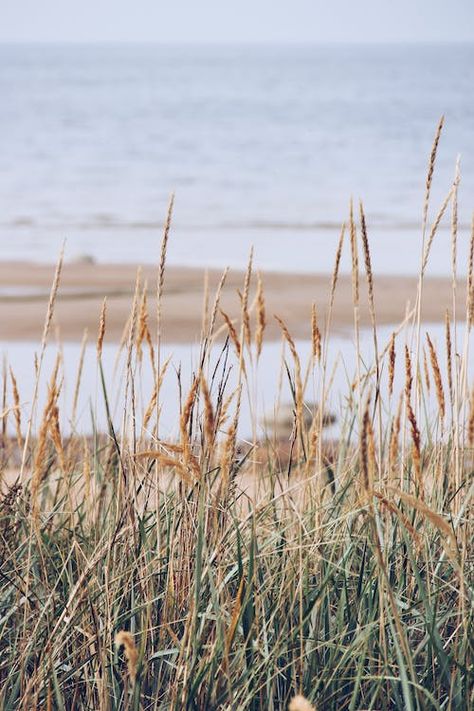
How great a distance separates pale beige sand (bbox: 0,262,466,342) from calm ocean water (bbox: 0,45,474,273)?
2.61ft

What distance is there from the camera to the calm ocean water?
1302 cm

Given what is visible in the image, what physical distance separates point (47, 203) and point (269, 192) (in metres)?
3.47

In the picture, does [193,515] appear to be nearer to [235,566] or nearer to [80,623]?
[235,566]

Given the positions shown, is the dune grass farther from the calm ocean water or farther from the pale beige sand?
the pale beige sand

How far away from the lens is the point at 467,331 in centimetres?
205

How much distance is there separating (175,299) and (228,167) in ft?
39.6

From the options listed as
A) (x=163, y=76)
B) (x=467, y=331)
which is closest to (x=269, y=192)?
(x=467, y=331)

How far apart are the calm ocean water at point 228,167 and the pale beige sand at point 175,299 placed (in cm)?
79

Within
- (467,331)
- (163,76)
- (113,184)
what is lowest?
(467,331)

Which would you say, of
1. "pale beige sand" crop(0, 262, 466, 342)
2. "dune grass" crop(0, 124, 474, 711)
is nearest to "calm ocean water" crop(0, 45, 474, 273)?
"pale beige sand" crop(0, 262, 466, 342)

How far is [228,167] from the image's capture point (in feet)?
67.8

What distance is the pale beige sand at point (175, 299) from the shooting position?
7846 millimetres

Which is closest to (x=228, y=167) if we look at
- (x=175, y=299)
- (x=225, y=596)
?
(x=175, y=299)

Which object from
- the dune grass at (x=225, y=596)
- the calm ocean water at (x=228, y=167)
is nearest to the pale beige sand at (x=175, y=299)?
the calm ocean water at (x=228, y=167)
